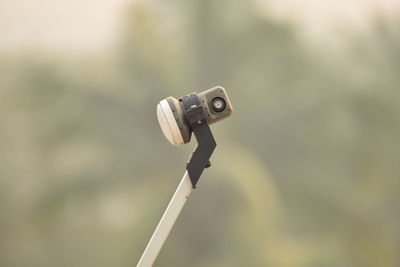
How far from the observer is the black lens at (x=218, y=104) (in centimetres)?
133

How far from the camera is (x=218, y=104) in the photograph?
1.33 metres

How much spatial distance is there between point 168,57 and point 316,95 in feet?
2.10

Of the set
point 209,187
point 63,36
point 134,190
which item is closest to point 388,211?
point 209,187

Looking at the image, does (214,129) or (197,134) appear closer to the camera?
(197,134)

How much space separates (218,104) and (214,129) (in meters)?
0.62

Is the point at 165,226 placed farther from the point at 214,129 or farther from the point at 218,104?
the point at 214,129

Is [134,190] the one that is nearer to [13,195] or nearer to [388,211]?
[13,195]

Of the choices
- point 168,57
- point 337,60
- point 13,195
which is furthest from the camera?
point 337,60

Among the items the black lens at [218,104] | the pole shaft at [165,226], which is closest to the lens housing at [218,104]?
the black lens at [218,104]

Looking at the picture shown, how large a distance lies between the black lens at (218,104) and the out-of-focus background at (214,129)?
0.59m

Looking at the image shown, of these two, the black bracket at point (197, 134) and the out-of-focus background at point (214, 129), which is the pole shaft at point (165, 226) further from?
the out-of-focus background at point (214, 129)

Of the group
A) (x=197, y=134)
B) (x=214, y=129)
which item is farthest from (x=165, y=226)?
(x=214, y=129)

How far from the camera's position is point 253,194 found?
1938 millimetres

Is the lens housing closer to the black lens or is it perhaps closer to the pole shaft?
the black lens
